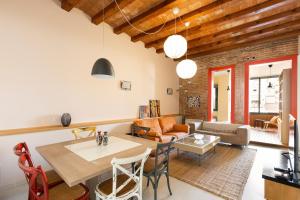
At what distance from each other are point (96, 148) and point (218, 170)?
7.84ft

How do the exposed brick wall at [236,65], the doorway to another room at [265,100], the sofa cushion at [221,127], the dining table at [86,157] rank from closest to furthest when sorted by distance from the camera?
the dining table at [86,157], the exposed brick wall at [236,65], the sofa cushion at [221,127], the doorway to another room at [265,100]

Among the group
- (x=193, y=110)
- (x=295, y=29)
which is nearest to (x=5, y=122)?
(x=193, y=110)

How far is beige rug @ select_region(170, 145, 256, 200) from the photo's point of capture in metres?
2.29

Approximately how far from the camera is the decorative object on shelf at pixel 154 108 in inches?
195

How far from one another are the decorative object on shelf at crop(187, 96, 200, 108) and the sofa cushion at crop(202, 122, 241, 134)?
3.47 feet

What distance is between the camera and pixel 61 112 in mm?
2938

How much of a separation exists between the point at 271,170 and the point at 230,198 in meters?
0.91

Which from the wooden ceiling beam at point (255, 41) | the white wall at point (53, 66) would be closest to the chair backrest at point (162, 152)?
the white wall at point (53, 66)

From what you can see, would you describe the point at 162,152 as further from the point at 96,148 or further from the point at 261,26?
the point at 261,26

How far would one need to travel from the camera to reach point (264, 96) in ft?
24.6

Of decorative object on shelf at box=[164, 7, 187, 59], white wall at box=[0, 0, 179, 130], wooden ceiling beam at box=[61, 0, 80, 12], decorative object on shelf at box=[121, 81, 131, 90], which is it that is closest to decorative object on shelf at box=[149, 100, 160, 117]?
white wall at box=[0, 0, 179, 130]

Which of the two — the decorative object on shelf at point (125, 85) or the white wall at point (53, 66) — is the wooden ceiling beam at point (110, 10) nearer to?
the white wall at point (53, 66)

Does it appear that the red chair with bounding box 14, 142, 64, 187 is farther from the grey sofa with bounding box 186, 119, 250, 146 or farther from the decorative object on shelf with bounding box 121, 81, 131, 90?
the grey sofa with bounding box 186, 119, 250, 146

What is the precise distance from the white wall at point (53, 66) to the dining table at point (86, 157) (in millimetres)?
1168
